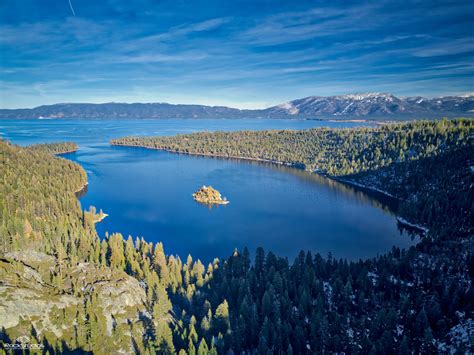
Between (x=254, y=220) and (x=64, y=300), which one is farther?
(x=254, y=220)

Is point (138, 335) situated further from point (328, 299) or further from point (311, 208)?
point (311, 208)

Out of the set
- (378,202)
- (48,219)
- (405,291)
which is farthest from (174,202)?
(405,291)

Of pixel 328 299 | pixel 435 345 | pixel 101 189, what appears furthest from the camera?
pixel 101 189
